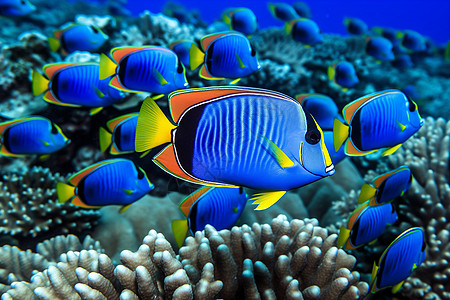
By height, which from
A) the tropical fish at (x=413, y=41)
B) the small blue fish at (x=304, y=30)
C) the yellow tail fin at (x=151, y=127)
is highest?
the tropical fish at (x=413, y=41)

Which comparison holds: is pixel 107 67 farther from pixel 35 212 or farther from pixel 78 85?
pixel 35 212

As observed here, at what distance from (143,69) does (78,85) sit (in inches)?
31.8

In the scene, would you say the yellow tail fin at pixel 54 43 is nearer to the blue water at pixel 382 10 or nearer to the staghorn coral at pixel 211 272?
the staghorn coral at pixel 211 272

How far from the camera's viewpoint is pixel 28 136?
2.94 meters

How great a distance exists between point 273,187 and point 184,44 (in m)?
3.11

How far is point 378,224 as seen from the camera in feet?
8.20

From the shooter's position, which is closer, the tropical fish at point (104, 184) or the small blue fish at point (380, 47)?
the tropical fish at point (104, 184)

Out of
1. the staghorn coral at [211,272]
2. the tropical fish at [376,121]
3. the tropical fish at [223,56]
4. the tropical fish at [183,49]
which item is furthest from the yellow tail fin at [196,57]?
the staghorn coral at [211,272]

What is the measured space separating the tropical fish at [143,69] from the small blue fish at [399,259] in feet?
6.90

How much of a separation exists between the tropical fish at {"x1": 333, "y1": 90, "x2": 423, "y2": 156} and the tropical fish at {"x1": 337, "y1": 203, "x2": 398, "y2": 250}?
64 centimetres

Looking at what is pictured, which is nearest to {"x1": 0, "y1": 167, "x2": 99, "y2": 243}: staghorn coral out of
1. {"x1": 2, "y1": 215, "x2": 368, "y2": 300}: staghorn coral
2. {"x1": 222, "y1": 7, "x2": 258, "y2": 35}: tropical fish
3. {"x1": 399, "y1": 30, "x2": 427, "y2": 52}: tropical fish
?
{"x1": 2, "y1": 215, "x2": 368, "y2": 300}: staghorn coral

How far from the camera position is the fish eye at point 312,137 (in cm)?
109

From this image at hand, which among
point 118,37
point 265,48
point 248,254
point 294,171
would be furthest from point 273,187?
point 265,48

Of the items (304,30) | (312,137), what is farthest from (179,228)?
(304,30)
